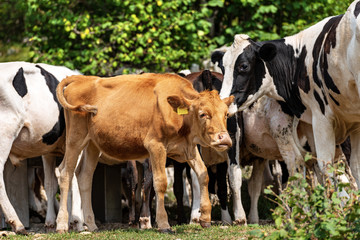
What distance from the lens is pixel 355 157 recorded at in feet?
29.9

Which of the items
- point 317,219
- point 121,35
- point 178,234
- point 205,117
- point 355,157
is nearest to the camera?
point 317,219

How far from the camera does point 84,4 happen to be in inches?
723

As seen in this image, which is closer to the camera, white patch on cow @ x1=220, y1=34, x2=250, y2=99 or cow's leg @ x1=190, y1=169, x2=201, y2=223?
white patch on cow @ x1=220, y1=34, x2=250, y2=99

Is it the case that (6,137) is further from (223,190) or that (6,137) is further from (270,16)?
(270,16)

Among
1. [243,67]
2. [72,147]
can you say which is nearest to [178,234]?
[72,147]

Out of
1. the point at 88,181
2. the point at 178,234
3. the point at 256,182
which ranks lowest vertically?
the point at 178,234

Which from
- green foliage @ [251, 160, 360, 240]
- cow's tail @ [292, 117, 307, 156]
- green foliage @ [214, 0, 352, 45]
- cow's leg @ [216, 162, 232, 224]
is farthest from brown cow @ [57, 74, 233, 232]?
green foliage @ [214, 0, 352, 45]

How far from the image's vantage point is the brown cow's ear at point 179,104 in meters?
8.61

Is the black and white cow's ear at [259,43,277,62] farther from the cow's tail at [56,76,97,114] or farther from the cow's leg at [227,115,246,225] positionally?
the cow's tail at [56,76,97,114]

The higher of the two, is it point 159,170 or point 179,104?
point 179,104

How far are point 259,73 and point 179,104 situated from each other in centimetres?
174

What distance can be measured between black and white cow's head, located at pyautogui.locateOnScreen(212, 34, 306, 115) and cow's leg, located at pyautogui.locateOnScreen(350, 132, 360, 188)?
1030 mm

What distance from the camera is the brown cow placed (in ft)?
28.3


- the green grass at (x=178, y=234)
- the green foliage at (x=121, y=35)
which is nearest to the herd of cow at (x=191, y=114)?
the green grass at (x=178, y=234)
